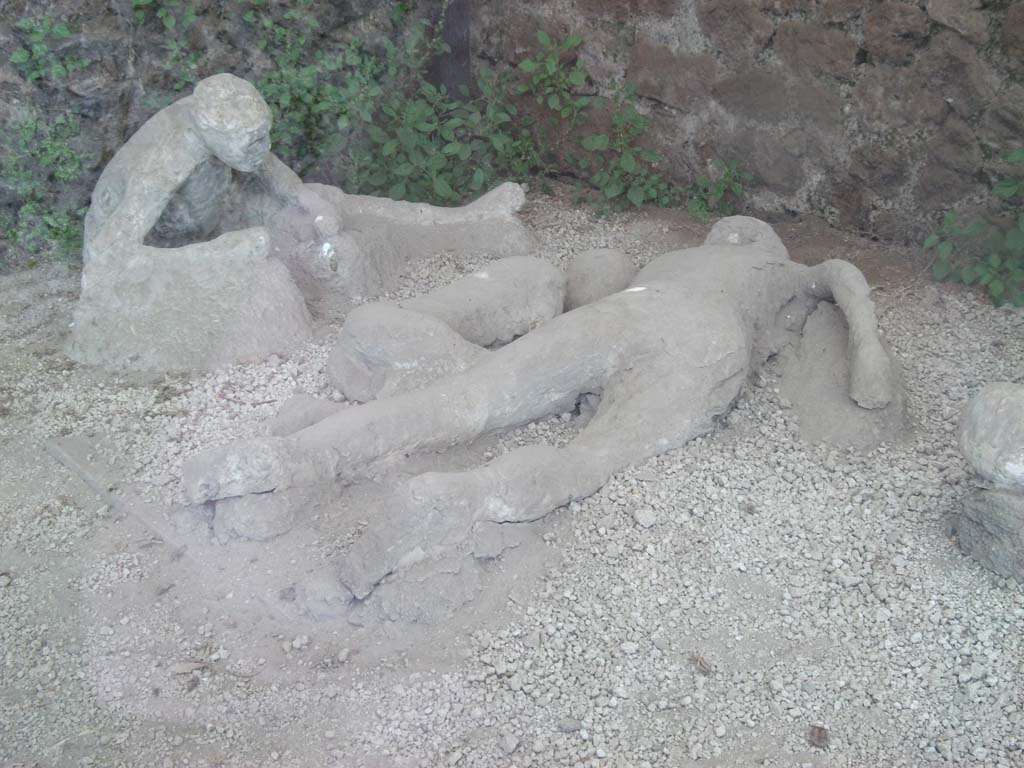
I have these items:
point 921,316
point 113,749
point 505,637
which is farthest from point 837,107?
point 113,749

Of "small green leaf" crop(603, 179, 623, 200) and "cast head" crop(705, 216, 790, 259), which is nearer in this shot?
"cast head" crop(705, 216, 790, 259)

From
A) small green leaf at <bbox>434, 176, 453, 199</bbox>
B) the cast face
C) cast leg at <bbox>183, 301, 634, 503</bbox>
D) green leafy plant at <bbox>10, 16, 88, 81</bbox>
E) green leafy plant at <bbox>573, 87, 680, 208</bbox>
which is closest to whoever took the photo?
cast leg at <bbox>183, 301, 634, 503</bbox>

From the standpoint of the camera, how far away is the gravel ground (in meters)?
2.46

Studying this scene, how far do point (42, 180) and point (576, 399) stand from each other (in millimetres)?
2181

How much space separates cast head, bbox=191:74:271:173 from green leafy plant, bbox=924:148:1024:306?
2.44 metres

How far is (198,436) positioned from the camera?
3277 mm

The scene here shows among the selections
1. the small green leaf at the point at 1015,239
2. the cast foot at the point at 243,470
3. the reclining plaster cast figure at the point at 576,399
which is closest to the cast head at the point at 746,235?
the reclining plaster cast figure at the point at 576,399

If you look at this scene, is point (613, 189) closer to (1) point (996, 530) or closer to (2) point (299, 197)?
(2) point (299, 197)

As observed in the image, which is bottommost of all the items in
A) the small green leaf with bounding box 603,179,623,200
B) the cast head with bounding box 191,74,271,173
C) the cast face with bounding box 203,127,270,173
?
the small green leaf with bounding box 603,179,623,200

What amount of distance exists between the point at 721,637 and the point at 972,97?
2.38 m

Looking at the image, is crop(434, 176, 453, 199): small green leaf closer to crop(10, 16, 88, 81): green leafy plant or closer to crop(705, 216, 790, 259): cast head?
crop(705, 216, 790, 259): cast head

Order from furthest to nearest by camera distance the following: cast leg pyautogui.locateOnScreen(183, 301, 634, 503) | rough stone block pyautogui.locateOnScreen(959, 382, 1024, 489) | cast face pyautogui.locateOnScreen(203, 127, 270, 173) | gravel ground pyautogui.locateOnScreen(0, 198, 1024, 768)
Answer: cast face pyautogui.locateOnScreen(203, 127, 270, 173) < cast leg pyautogui.locateOnScreen(183, 301, 634, 503) < rough stone block pyautogui.locateOnScreen(959, 382, 1024, 489) < gravel ground pyautogui.locateOnScreen(0, 198, 1024, 768)

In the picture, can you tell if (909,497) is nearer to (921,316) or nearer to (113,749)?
(921,316)

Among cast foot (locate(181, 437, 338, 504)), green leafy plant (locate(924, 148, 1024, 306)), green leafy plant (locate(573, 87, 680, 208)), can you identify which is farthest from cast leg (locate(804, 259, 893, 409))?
cast foot (locate(181, 437, 338, 504))
